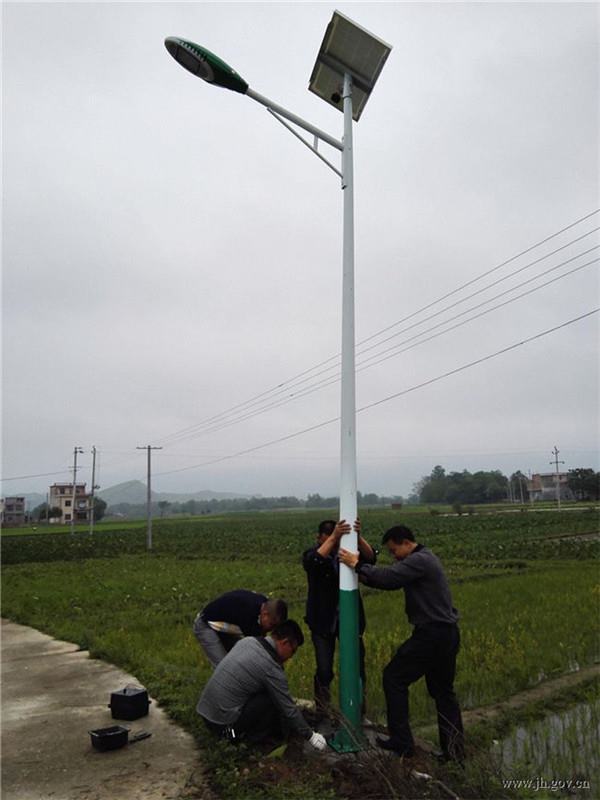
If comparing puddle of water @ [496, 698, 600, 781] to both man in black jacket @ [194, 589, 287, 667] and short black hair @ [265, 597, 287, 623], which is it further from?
man in black jacket @ [194, 589, 287, 667]

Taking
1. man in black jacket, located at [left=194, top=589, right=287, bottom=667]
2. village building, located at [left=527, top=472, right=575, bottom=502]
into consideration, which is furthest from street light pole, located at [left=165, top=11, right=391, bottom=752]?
village building, located at [left=527, top=472, right=575, bottom=502]

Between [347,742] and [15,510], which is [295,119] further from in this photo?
[15,510]

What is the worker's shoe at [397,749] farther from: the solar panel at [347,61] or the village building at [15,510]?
the village building at [15,510]

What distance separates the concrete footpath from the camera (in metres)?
4.09

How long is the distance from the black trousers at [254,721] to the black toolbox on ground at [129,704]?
1.20 meters

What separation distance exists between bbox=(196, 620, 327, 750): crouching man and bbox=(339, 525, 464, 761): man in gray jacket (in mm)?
647

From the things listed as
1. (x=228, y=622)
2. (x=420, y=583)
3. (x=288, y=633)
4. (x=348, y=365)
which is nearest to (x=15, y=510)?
(x=228, y=622)

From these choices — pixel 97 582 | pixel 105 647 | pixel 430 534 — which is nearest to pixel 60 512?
pixel 430 534

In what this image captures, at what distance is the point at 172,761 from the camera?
4512 mm

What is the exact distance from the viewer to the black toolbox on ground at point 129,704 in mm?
5453

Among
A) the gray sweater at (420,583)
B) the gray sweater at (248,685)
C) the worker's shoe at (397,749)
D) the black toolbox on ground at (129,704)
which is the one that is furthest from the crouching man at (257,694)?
the black toolbox on ground at (129,704)

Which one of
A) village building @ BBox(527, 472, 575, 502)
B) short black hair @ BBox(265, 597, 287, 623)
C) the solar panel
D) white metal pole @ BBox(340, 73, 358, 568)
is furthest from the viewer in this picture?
village building @ BBox(527, 472, 575, 502)

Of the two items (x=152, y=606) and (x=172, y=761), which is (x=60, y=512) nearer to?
(x=152, y=606)

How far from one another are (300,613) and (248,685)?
25.6ft
